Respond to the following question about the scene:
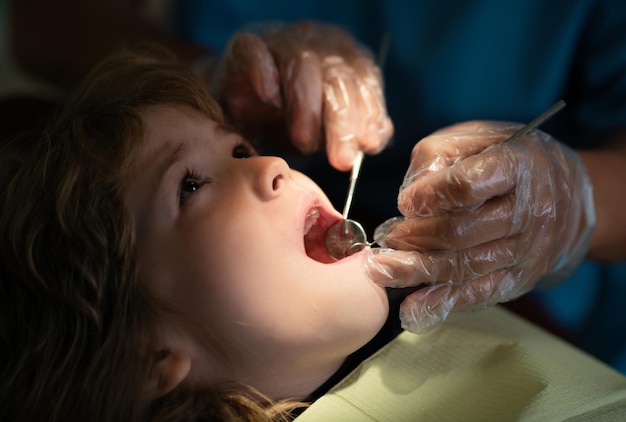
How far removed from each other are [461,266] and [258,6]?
936 mm

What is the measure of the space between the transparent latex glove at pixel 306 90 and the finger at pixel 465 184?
0.20 m

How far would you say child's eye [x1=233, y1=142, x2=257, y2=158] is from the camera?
94cm

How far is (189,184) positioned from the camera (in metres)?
0.85

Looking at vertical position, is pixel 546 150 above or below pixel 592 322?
above

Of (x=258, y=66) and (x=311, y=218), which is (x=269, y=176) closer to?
(x=311, y=218)

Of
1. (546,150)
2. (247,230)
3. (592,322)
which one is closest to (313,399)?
(247,230)

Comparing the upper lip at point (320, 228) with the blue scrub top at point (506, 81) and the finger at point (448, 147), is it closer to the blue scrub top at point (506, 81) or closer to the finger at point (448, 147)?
the finger at point (448, 147)

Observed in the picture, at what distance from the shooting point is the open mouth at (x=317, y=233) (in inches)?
36.5

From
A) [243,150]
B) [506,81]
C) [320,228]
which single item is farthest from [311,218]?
[506,81]

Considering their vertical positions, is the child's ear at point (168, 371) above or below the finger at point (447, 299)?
below

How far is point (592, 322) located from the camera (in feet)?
4.27

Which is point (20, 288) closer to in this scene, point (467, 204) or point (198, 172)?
point (198, 172)

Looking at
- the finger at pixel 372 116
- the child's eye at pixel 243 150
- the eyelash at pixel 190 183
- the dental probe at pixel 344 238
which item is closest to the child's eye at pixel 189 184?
the eyelash at pixel 190 183

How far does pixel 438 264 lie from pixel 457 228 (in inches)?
2.4
